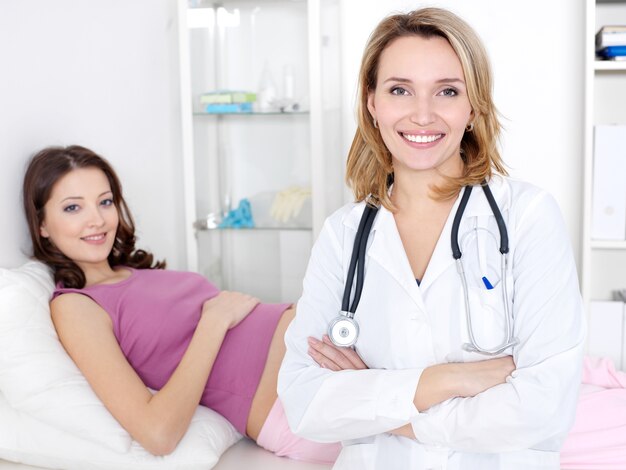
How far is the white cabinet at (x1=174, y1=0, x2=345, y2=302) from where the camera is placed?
2771 millimetres

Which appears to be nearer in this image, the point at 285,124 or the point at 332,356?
the point at 332,356

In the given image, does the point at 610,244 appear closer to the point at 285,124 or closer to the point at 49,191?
the point at 285,124

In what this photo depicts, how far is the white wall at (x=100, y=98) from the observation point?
1971mm

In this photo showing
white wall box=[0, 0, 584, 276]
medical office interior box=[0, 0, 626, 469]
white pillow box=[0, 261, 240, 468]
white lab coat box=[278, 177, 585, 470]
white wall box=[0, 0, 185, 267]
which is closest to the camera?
white lab coat box=[278, 177, 585, 470]

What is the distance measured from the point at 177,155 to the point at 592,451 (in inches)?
76.1

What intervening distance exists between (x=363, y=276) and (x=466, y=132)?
1.23 feet

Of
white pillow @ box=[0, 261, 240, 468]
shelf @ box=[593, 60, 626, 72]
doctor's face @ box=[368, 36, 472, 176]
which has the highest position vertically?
shelf @ box=[593, 60, 626, 72]

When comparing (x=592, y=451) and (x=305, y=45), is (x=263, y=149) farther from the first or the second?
(x=592, y=451)

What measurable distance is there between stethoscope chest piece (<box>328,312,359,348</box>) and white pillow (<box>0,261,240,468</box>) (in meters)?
0.58

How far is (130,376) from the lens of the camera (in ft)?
5.78

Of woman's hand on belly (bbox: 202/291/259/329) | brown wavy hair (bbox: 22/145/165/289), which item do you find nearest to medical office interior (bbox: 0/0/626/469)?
brown wavy hair (bbox: 22/145/165/289)

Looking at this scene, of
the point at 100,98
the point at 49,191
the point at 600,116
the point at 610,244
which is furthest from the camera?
the point at 600,116

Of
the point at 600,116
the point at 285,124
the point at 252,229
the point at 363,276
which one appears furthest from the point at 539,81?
the point at 363,276

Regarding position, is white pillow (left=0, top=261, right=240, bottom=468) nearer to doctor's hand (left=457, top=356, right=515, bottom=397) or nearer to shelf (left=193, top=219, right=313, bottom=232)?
doctor's hand (left=457, top=356, right=515, bottom=397)
